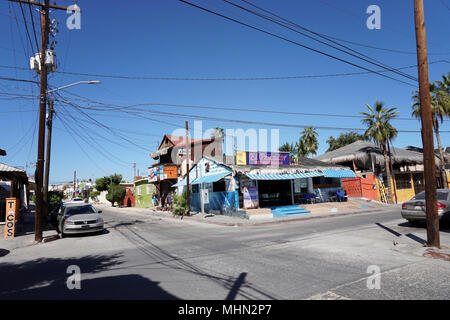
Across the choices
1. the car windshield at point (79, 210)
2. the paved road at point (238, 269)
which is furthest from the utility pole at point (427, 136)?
the car windshield at point (79, 210)

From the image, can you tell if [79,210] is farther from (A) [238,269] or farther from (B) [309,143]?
(B) [309,143]

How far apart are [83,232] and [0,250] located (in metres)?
3.05

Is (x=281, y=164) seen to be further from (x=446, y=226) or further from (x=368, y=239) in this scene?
(x=368, y=239)

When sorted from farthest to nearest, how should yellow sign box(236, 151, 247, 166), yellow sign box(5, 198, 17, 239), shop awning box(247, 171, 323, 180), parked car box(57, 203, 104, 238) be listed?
yellow sign box(236, 151, 247, 166), shop awning box(247, 171, 323, 180), yellow sign box(5, 198, 17, 239), parked car box(57, 203, 104, 238)

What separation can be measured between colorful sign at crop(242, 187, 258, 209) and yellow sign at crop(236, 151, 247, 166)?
192 centimetres

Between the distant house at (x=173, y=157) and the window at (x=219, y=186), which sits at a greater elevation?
the distant house at (x=173, y=157)

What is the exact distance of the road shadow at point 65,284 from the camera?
16.2 feet

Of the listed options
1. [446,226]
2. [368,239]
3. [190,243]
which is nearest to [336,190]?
[446,226]

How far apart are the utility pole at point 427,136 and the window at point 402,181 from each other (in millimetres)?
21710

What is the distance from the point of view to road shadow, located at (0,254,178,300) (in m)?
4.95

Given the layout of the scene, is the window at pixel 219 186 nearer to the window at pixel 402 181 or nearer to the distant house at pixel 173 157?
the distant house at pixel 173 157

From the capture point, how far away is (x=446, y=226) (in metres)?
12.1

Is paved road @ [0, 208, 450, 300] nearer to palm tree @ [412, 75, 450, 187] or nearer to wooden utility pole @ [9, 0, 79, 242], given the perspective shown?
wooden utility pole @ [9, 0, 79, 242]

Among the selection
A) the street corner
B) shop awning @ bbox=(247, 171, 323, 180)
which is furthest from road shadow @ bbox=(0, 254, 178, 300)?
shop awning @ bbox=(247, 171, 323, 180)
